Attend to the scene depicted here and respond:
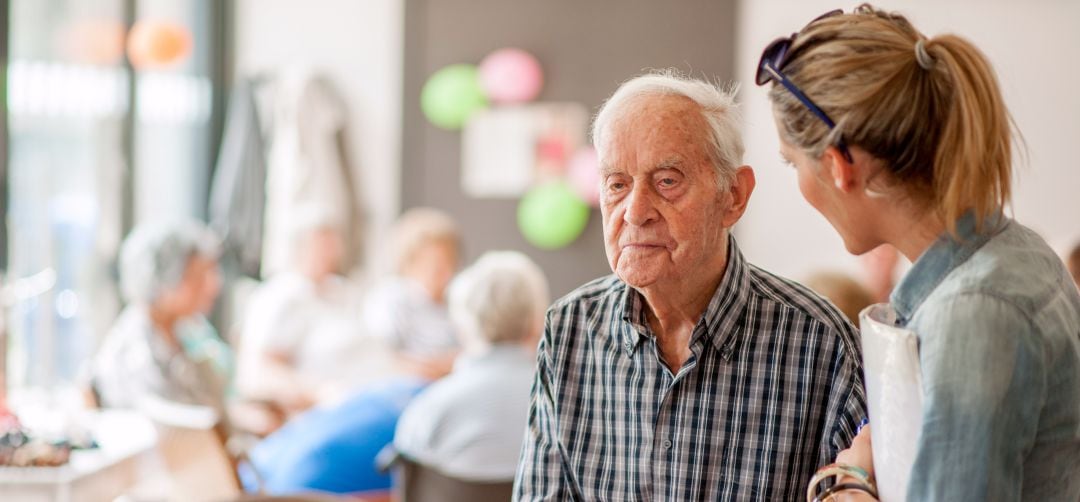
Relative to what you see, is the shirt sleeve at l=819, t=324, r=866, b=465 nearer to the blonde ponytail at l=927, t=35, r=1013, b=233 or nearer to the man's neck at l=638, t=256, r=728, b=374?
the man's neck at l=638, t=256, r=728, b=374

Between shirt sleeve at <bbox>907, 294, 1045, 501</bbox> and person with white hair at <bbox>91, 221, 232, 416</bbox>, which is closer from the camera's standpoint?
shirt sleeve at <bbox>907, 294, 1045, 501</bbox>

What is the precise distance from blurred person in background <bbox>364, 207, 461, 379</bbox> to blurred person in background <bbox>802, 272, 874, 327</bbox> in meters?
2.54

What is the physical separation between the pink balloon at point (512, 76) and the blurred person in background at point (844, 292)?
3508mm

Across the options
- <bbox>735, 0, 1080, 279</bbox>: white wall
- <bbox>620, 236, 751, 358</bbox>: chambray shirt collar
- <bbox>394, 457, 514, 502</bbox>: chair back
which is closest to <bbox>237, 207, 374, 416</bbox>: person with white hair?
<bbox>394, 457, 514, 502</bbox>: chair back

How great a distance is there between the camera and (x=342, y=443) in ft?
11.6

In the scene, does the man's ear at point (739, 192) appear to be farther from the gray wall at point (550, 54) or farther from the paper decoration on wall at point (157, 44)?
the paper decoration on wall at point (157, 44)

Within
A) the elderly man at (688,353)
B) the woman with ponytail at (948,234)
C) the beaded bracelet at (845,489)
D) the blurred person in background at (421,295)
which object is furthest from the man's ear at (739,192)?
the blurred person in background at (421,295)

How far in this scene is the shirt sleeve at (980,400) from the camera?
3.52 feet

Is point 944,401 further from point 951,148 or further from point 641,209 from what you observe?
point 641,209

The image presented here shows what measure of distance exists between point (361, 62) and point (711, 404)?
5.45 meters

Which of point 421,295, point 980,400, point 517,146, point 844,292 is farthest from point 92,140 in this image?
point 980,400

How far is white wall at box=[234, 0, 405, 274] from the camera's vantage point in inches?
265

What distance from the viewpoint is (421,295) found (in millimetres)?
5359

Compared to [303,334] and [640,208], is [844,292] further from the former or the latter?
[303,334]
